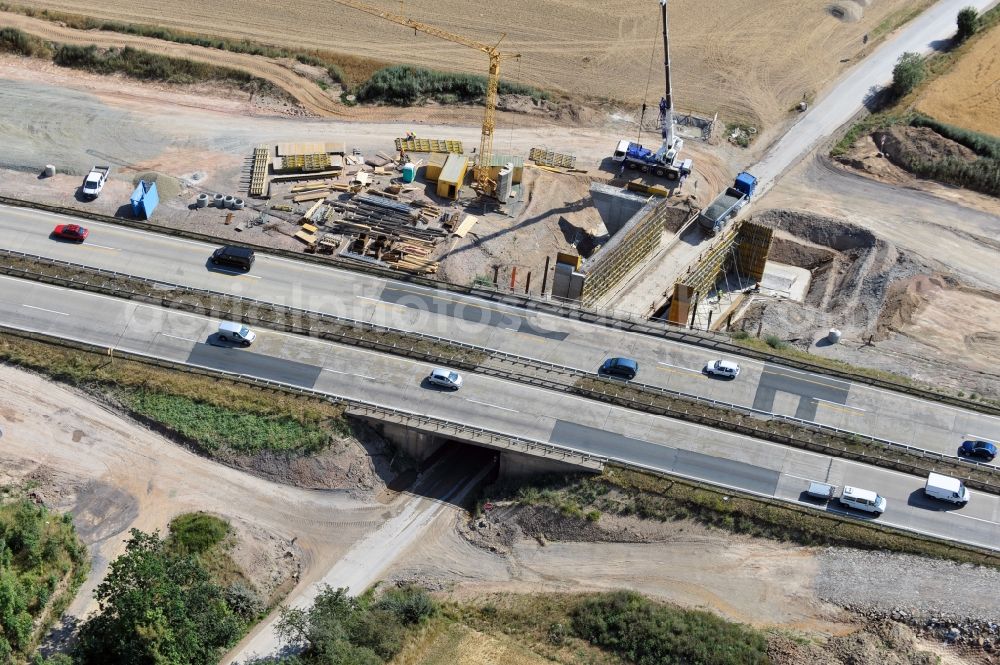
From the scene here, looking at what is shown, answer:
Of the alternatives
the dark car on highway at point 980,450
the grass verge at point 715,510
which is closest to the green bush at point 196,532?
the grass verge at point 715,510

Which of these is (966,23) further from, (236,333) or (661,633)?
(236,333)

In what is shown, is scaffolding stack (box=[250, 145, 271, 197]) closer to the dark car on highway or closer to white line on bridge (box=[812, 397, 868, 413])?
white line on bridge (box=[812, 397, 868, 413])

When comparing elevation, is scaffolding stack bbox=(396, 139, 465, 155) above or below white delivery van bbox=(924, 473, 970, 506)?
above

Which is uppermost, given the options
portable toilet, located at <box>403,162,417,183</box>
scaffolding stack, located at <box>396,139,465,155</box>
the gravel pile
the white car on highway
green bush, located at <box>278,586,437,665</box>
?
scaffolding stack, located at <box>396,139,465,155</box>

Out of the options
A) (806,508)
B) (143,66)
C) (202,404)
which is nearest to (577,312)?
(806,508)

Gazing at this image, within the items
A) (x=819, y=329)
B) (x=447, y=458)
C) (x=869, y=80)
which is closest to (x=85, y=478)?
(x=447, y=458)

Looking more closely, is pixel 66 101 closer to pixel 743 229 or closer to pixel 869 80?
pixel 743 229

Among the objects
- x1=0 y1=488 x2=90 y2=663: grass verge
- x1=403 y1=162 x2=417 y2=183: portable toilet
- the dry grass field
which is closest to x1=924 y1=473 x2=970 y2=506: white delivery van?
→ x1=403 y1=162 x2=417 y2=183: portable toilet
